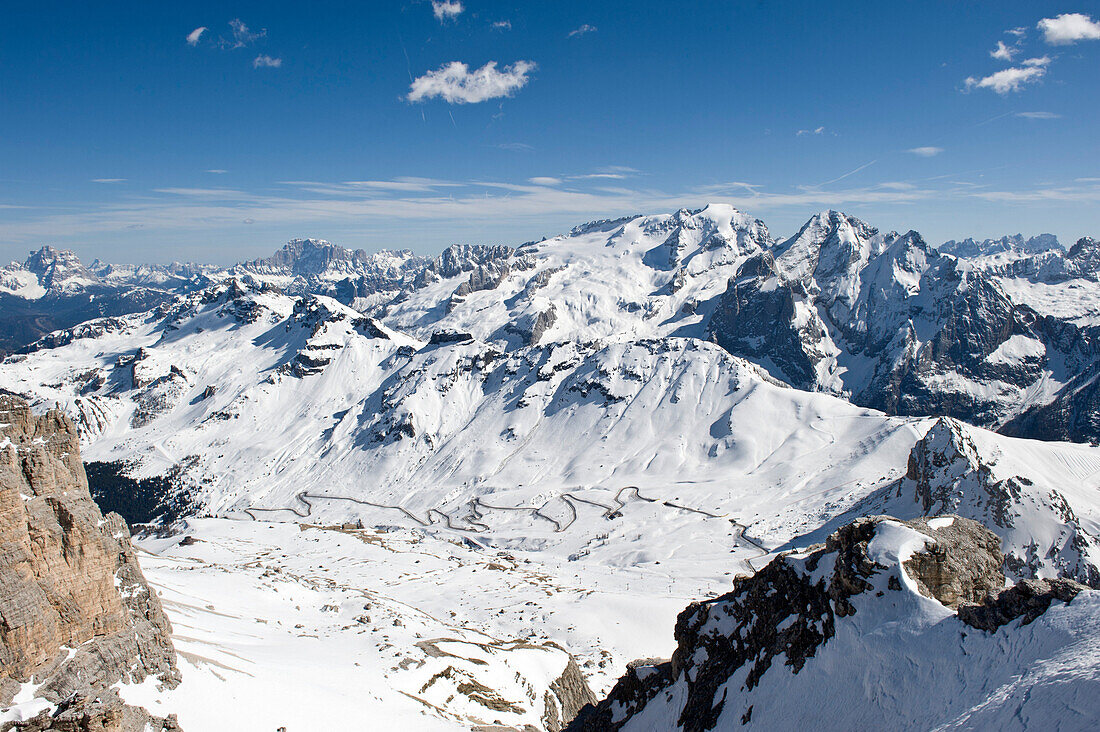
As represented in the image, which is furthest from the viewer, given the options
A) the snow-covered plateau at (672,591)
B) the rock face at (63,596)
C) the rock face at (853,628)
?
the rock face at (63,596)

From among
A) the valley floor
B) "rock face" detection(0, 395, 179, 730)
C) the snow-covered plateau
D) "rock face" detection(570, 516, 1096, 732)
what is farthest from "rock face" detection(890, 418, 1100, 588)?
"rock face" detection(0, 395, 179, 730)

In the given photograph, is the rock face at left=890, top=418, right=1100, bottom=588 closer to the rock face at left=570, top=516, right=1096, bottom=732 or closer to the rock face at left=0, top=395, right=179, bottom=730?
the rock face at left=570, top=516, right=1096, bottom=732

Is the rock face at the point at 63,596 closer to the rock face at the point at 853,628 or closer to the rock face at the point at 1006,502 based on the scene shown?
the rock face at the point at 853,628

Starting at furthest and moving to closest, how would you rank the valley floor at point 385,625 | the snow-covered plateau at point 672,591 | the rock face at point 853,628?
the valley floor at point 385,625, the snow-covered plateau at point 672,591, the rock face at point 853,628

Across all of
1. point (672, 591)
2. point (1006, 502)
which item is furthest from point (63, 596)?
point (1006, 502)

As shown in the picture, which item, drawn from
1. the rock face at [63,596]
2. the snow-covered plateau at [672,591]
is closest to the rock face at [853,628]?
the snow-covered plateau at [672,591]

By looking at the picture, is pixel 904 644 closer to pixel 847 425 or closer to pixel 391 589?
pixel 391 589

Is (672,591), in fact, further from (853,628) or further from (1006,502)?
(853,628)

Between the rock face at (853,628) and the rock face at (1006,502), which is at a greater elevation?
the rock face at (853,628)
